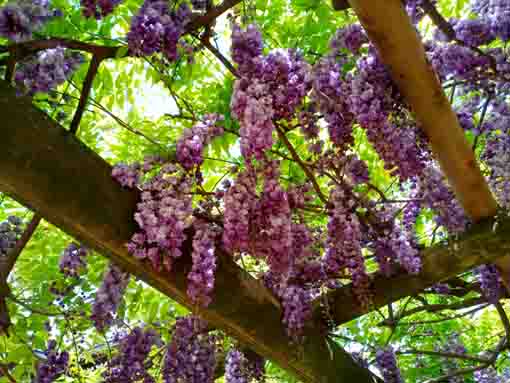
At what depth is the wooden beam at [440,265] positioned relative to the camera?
2.39 meters

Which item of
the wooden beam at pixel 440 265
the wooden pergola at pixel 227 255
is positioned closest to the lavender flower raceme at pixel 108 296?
the wooden pergola at pixel 227 255

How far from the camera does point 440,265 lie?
2605mm

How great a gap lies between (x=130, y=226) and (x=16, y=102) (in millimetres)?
477

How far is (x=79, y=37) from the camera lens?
2.60 meters

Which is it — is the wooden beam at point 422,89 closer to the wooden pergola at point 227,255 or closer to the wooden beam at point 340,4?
the wooden pergola at point 227,255

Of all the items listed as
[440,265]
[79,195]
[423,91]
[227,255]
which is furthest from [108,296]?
[440,265]

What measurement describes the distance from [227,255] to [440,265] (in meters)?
1.08

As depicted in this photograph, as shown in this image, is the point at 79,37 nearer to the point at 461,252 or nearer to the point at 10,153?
the point at 10,153

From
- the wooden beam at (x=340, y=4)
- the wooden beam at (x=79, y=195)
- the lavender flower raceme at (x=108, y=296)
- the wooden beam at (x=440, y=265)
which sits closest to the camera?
the wooden beam at (x=79, y=195)

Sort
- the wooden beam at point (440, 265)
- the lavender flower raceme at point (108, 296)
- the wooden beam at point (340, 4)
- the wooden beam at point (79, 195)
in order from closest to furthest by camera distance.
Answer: the wooden beam at point (79, 195), the wooden beam at point (340, 4), the lavender flower raceme at point (108, 296), the wooden beam at point (440, 265)

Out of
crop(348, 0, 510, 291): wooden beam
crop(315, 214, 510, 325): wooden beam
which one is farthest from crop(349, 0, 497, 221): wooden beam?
crop(315, 214, 510, 325): wooden beam

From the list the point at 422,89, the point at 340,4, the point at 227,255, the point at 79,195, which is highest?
the point at 340,4

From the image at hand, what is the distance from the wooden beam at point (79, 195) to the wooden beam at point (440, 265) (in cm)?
85

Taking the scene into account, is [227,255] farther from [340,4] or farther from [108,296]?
[340,4]
